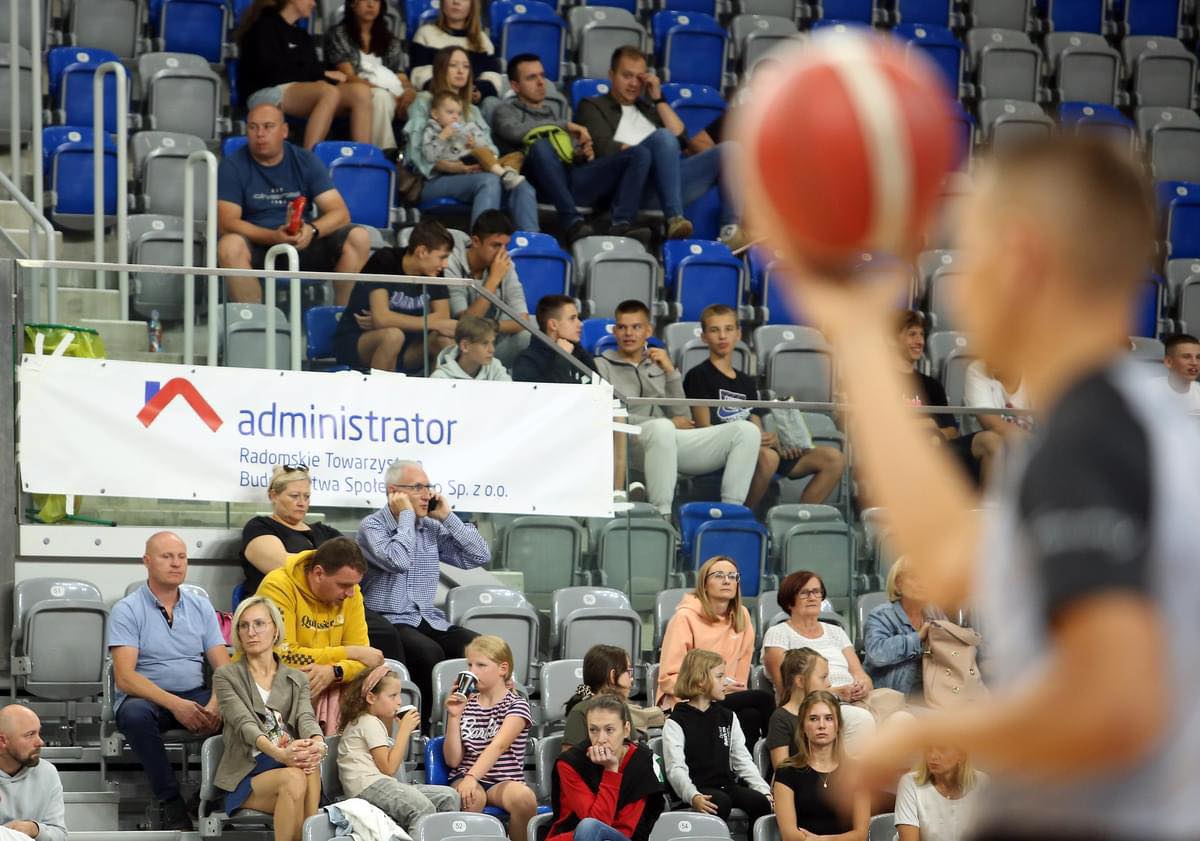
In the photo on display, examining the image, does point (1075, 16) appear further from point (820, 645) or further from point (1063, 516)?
point (1063, 516)

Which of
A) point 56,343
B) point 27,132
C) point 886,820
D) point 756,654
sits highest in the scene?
point 27,132

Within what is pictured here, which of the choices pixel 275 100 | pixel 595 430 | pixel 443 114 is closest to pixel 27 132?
pixel 275 100

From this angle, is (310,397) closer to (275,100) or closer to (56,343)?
(56,343)

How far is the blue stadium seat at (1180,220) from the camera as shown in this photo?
1374cm

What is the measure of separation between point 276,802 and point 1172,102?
10188mm

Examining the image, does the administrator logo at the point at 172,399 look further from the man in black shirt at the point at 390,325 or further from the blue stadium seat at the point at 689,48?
the blue stadium seat at the point at 689,48

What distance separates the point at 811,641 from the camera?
29.3ft

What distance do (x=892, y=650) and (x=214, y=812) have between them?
128 inches

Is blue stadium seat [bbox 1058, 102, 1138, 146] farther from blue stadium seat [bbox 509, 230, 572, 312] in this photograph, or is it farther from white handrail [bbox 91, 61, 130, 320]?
white handrail [bbox 91, 61, 130, 320]

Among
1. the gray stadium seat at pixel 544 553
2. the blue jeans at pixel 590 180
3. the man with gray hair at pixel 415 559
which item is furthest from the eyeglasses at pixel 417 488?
the blue jeans at pixel 590 180

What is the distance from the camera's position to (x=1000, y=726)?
1513 mm

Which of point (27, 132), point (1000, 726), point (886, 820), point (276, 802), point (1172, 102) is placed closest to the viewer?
point (1000, 726)

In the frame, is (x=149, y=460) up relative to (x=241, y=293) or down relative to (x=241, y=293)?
down

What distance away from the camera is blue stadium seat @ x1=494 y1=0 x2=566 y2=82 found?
13203 millimetres
